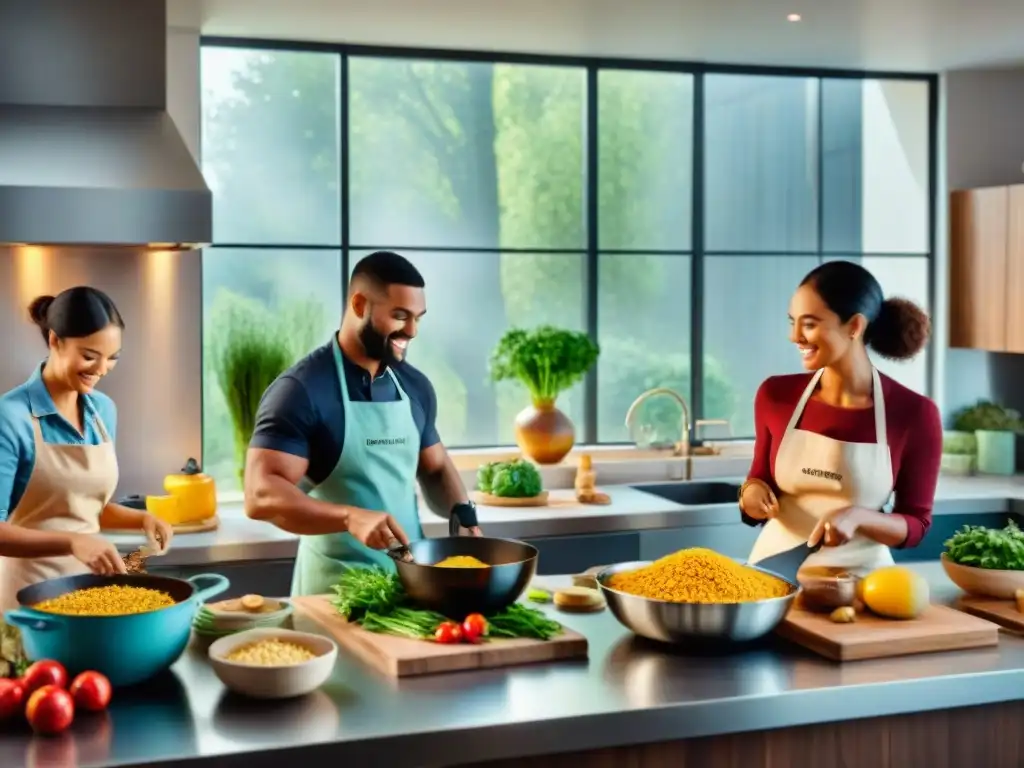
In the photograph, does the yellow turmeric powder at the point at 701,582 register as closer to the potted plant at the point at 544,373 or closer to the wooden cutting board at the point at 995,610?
the wooden cutting board at the point at 995,610

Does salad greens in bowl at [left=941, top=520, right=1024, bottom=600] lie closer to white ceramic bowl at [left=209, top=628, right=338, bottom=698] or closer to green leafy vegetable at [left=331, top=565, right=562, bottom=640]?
green leafy vegetable at [left=331, top=565, right=562, bottom=640]

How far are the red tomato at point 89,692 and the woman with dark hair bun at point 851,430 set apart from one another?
64.8 inches

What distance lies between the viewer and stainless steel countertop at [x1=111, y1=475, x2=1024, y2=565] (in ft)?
12.9

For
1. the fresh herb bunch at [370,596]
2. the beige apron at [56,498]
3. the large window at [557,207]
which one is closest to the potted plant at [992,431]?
the large window at [557,207]

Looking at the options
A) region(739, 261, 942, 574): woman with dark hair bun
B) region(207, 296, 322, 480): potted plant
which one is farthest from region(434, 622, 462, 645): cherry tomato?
region(207, 296, 322, 480): potted plant

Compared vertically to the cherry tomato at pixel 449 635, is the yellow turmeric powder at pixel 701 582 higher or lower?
higher

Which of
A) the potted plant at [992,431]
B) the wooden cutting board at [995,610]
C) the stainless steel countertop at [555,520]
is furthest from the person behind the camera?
the potted plant at [992,431]

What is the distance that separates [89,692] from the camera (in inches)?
77.0

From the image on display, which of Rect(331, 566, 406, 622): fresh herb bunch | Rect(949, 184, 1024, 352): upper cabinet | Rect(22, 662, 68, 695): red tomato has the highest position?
Rect(949, 184, 1024, 352): upper cabinet

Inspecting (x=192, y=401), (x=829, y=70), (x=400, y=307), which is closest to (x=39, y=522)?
(x=400, y=307)

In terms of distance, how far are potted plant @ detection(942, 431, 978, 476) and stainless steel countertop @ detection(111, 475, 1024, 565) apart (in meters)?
0.33

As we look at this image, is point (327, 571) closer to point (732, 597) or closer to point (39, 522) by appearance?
point (39, 522)

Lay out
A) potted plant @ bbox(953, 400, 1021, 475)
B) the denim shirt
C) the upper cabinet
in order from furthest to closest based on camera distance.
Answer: potted plant @ bbox(953, 400, 1021, 475) < the upper cabinet < the denim shirt

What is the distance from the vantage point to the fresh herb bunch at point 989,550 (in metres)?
2.71
